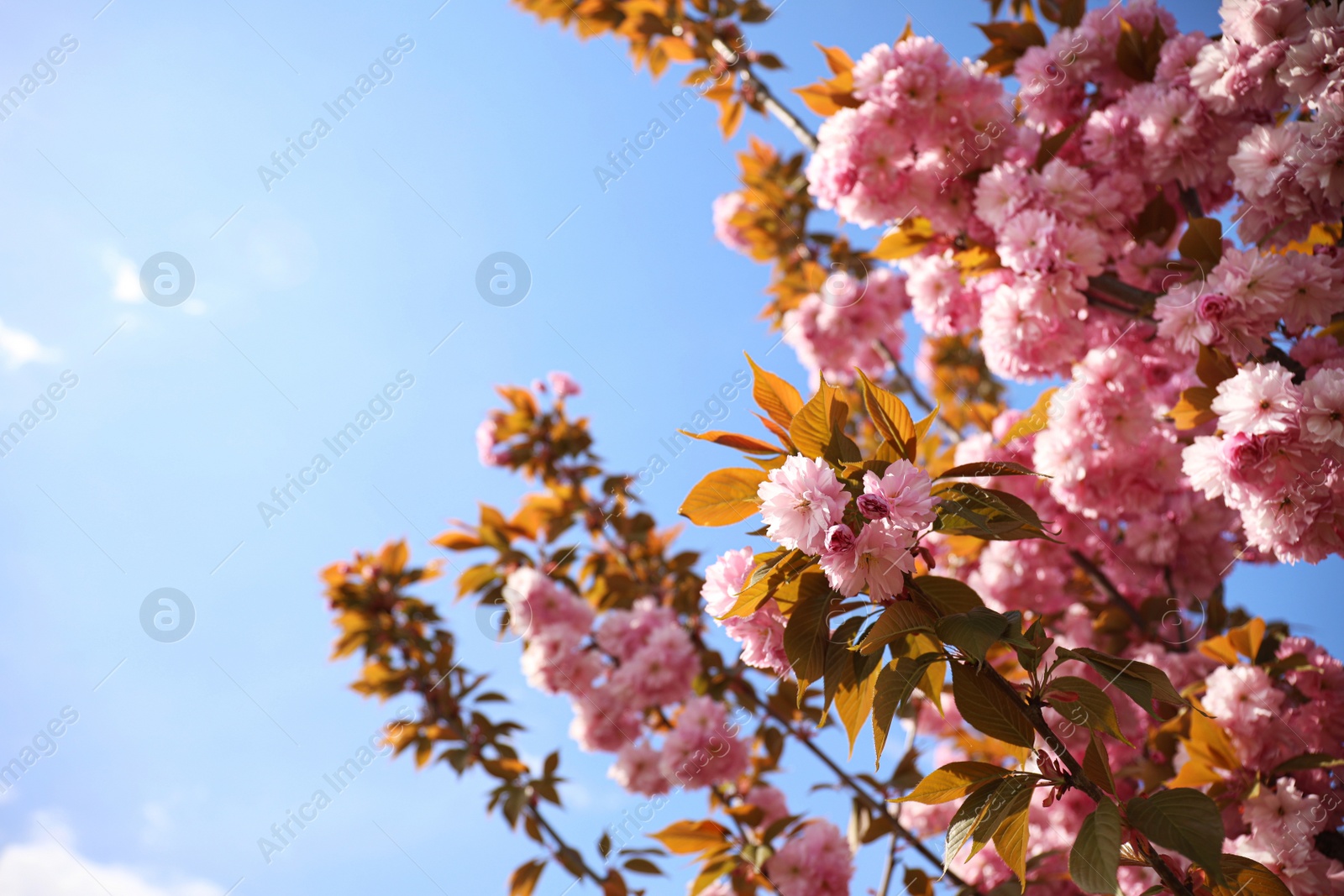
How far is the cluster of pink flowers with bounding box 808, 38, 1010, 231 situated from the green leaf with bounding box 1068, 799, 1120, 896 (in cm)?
155

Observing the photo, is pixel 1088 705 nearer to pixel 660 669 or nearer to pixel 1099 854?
pixel 1099 854

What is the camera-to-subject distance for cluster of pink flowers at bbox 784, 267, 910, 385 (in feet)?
11.0

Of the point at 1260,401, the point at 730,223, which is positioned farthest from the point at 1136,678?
the point at 730,223

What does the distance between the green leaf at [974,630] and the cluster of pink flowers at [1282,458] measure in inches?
28.6

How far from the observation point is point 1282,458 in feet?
4.15

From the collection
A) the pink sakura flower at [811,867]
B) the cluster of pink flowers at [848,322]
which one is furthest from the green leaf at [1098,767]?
the cluster of pink flowers at [848,322]

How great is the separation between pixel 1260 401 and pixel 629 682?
7.23 feet

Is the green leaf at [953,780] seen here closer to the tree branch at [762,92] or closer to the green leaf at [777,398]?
the green leaf at [777,398]

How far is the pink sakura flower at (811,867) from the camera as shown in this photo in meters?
2.22

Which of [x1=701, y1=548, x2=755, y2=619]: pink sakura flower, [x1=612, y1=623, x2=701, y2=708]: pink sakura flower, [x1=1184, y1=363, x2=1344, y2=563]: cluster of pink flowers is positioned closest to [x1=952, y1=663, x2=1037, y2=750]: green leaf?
[x1=701, y1=548, x2=755, y2=619]: pink sakura flower

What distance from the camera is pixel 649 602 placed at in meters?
3.01

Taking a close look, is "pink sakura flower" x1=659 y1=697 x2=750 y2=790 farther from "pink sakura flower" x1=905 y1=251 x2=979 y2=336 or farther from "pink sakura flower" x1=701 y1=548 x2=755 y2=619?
"pink sakura flower" x1=701 y1=548 x2=755 y2=619

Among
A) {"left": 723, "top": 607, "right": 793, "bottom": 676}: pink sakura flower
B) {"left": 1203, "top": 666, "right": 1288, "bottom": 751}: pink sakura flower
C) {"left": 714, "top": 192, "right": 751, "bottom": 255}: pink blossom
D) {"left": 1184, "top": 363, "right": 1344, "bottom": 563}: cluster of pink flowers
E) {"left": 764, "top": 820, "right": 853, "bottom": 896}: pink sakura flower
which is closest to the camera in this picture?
{"left": 723, "top": 607, "right": 793, "bottom": 676}: pink sakura flower

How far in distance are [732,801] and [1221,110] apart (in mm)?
2694
